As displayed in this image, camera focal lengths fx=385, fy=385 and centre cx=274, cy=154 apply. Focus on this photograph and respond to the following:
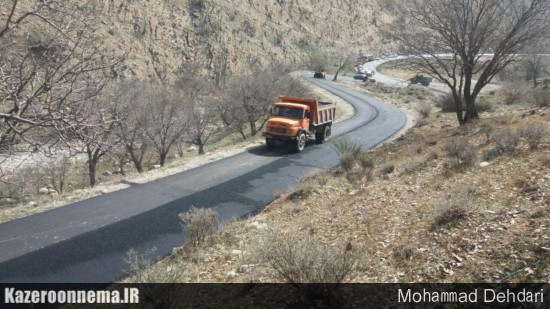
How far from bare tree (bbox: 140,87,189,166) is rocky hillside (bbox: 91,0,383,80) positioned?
16.8 m

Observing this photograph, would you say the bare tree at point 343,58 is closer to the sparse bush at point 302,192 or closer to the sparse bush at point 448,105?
the sparse bush at point 448,105

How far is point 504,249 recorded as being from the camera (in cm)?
641

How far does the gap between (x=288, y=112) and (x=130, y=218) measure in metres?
11.4

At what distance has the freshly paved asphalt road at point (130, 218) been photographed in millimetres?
8438

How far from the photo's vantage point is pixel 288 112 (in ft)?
67.6

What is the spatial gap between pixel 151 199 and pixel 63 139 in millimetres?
8325

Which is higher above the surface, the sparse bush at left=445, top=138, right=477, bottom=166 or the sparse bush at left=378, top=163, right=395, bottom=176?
the sparse bush at left=445, top=138, right=477, bottom=166

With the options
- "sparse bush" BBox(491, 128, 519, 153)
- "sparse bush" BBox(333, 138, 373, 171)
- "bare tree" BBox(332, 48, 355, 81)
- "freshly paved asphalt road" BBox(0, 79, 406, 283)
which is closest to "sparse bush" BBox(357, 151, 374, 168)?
"sparse bush" BBox(333, 138, 373, 171)

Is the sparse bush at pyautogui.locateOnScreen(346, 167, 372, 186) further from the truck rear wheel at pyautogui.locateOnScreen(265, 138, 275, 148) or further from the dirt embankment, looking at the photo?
the dirt embankment

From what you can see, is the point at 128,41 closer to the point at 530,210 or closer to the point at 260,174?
the point at 260,174

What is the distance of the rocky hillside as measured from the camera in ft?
166

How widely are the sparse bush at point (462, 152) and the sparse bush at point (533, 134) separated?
5.33ft

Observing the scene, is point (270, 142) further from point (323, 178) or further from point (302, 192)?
point (302, 192)

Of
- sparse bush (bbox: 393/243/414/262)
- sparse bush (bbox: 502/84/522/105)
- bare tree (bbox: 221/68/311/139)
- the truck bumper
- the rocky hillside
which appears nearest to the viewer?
sparse bush (bbox: 393/243/414/262)
